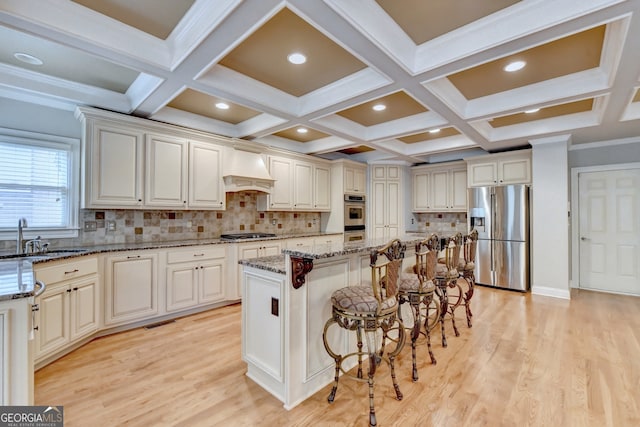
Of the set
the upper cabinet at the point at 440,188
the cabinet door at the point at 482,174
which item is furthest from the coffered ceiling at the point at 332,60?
the upper cabinet at the point at 440,188

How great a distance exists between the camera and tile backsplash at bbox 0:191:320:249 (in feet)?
10.9

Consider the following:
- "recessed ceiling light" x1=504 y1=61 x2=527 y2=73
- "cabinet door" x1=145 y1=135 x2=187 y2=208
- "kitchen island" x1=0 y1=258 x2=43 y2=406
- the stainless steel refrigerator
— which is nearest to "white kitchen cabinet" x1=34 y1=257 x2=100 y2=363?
"cabinet door" x1=145 y1=135 x2=187 y2=208

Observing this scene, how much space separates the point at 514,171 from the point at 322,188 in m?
3.30

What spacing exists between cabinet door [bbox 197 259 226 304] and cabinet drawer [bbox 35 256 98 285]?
1.12 m

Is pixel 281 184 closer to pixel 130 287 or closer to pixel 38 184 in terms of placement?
pixel 130 287

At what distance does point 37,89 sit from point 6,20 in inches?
52.2

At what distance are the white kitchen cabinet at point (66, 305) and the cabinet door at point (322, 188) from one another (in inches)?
139

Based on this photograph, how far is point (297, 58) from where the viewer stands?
8.20 ft

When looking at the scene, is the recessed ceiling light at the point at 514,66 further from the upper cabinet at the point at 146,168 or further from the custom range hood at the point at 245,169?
the upper cabinet at the point at 146,168

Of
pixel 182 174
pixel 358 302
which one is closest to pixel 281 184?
pixel 182 174

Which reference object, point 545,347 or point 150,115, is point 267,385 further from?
point 150,115

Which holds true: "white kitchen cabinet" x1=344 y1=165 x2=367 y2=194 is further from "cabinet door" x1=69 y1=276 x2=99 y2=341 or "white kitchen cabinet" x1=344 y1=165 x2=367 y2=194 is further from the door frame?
"cabinet door" x1=69 y1=276 x2=99 y2=341

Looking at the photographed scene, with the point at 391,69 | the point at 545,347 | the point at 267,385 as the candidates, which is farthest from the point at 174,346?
the point at 545,347

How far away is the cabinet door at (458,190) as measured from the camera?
5.67 m
